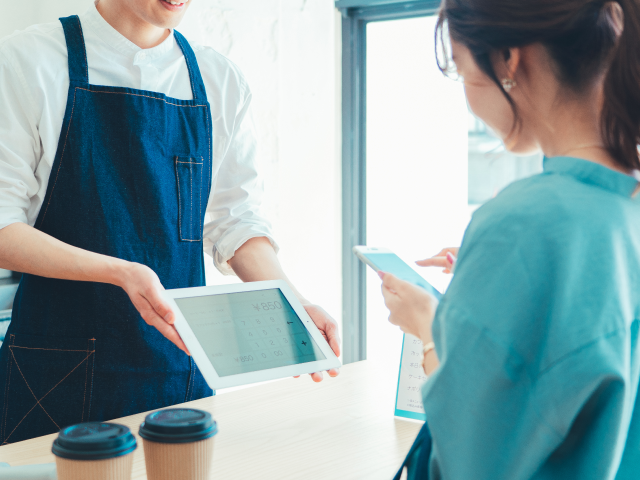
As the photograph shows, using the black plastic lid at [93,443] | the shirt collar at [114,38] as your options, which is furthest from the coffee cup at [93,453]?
the shirt collar at [114,38]

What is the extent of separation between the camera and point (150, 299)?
1.04 metres

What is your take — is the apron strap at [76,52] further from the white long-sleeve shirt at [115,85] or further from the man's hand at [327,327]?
the man's hand at [327,327]

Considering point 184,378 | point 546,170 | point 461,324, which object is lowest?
point 184,378

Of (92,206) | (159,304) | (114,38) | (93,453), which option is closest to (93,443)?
(93,453)

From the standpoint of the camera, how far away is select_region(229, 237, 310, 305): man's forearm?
A: 4.80 ft

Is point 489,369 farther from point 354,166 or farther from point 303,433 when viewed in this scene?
point 354,166

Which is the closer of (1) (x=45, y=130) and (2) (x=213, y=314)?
(2) (x=213, y=314)

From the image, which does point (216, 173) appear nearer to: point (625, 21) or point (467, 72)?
point (467, 72)

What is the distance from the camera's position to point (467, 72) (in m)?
0.76

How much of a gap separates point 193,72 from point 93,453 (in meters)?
1.00

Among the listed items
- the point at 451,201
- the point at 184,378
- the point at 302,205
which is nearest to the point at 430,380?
the point at 184,378

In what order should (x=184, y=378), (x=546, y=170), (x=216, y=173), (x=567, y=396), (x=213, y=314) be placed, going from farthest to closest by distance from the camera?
(x=216, y=173)
(x=184, y=378)
(x=213, y=314)
(x=546, y=170)
(x=567, y=396)

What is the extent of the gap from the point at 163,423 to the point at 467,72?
547mm

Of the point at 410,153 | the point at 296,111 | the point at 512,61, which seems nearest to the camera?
the point at 512,61
